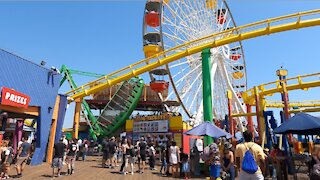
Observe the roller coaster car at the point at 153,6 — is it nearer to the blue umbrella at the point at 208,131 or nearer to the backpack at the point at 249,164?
the blue umbrella at the point at 208,131

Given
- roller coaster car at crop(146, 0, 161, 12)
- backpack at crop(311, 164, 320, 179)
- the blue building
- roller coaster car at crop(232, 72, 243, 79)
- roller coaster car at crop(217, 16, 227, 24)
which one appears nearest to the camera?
backpack at crop(311, 164, 320, 179)

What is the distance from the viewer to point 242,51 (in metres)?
29.8

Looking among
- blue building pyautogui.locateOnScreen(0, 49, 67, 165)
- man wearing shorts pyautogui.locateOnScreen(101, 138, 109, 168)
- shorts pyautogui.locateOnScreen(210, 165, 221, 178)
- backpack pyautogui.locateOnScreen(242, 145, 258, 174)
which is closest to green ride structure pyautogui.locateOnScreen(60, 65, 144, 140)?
blue building pyautogui.locateOnScreen(0, 49, 67, 165)

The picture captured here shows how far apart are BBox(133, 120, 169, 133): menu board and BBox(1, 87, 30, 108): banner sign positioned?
11279mm

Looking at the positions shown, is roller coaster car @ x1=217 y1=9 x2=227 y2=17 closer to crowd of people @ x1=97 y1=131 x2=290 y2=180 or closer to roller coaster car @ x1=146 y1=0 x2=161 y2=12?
roller coaster car @ x1=146 y1=0 x2=161 y2=12

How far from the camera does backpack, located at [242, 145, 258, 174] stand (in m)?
4.46

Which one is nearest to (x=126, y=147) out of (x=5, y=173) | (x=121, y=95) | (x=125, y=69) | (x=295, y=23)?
(x=5, y=173)

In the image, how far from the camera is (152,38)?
2395 cm

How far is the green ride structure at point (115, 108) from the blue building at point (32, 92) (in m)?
13.7

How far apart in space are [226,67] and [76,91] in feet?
46.8

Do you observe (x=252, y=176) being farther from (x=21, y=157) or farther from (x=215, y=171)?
(x=21, y=157)

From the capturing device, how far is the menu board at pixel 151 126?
22125 mm

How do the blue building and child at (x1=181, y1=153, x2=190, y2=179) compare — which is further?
the blue building

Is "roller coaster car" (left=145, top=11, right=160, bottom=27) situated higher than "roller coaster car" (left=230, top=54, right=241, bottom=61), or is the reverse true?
"roller coaster car" (left=145, top=11, right=160, bottom=27)
